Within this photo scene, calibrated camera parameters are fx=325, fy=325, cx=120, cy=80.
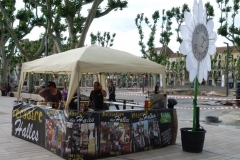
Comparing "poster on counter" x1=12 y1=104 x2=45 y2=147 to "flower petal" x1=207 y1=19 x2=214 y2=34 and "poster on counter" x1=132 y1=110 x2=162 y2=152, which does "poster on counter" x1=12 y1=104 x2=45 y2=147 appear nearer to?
"poster on counter" x1=132 y1=110 x2=162 y2=152

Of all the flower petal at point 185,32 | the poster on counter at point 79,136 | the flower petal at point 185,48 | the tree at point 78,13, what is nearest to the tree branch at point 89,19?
the tree at point 78,13

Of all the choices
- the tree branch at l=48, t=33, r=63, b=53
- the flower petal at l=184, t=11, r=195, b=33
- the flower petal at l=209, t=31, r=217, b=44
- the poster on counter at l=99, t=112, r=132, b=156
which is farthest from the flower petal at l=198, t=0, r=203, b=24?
the tree branch at l=48, t=33, r=63, b=53

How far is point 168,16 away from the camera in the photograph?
48.9 m

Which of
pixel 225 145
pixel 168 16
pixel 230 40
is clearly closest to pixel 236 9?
pixel 230 40

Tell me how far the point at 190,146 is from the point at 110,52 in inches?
122

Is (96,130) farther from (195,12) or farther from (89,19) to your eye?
(89,19)

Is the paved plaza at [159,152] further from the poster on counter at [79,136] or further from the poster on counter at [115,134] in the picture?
the poster on counter at [79,136]

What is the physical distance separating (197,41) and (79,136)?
3.69 metres

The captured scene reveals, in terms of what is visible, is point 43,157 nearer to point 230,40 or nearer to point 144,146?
point 144,146

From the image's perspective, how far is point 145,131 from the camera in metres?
8.02

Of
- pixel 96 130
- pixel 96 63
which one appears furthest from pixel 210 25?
pixel 96 130

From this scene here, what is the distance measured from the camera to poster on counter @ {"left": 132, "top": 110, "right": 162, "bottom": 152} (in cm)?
782

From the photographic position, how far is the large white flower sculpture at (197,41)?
7.83 m

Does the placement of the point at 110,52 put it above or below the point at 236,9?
below
